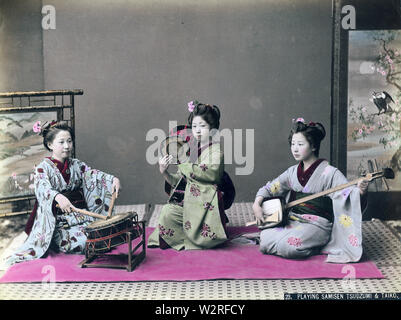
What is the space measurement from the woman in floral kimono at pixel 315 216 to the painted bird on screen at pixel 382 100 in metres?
1.07

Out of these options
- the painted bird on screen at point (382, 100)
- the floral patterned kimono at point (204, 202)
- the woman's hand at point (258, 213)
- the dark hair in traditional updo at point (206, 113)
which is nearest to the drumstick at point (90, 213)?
the floral patterned kimono at point (204, 202)

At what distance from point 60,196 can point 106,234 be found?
55cm

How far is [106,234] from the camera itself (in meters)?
5.03

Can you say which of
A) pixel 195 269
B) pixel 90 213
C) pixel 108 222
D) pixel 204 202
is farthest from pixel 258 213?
pixel 90 213

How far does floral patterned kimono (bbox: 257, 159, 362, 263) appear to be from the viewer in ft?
17.0

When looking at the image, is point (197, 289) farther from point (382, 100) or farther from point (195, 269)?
point (382, 100)

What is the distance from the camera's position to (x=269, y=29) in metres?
6.45

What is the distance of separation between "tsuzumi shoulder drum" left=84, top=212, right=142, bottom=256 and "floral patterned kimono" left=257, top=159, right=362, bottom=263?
119 cm

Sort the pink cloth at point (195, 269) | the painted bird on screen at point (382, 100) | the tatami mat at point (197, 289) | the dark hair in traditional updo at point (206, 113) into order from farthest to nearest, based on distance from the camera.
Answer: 1. the painted bird on screen at point (382, 100)
2. the dark hair in traditional updo at point (206, 113)
3. the pink cloth at point (195, 269)
4. the tatami mat at point (197, 289)

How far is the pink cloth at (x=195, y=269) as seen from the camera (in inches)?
194

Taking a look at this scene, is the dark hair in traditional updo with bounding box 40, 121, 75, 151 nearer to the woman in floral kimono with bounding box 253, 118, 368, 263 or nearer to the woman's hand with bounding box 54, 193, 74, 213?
the woman's hand with bounding box 54, 193, 74, 213

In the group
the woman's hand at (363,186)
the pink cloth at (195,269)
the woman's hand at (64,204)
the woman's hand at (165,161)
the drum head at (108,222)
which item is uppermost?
the woman's hand at (165,161)

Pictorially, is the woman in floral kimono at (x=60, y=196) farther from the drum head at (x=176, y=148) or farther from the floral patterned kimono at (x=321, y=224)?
the floral patterned kimono at (x=321, y=224)

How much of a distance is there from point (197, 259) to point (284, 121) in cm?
198
